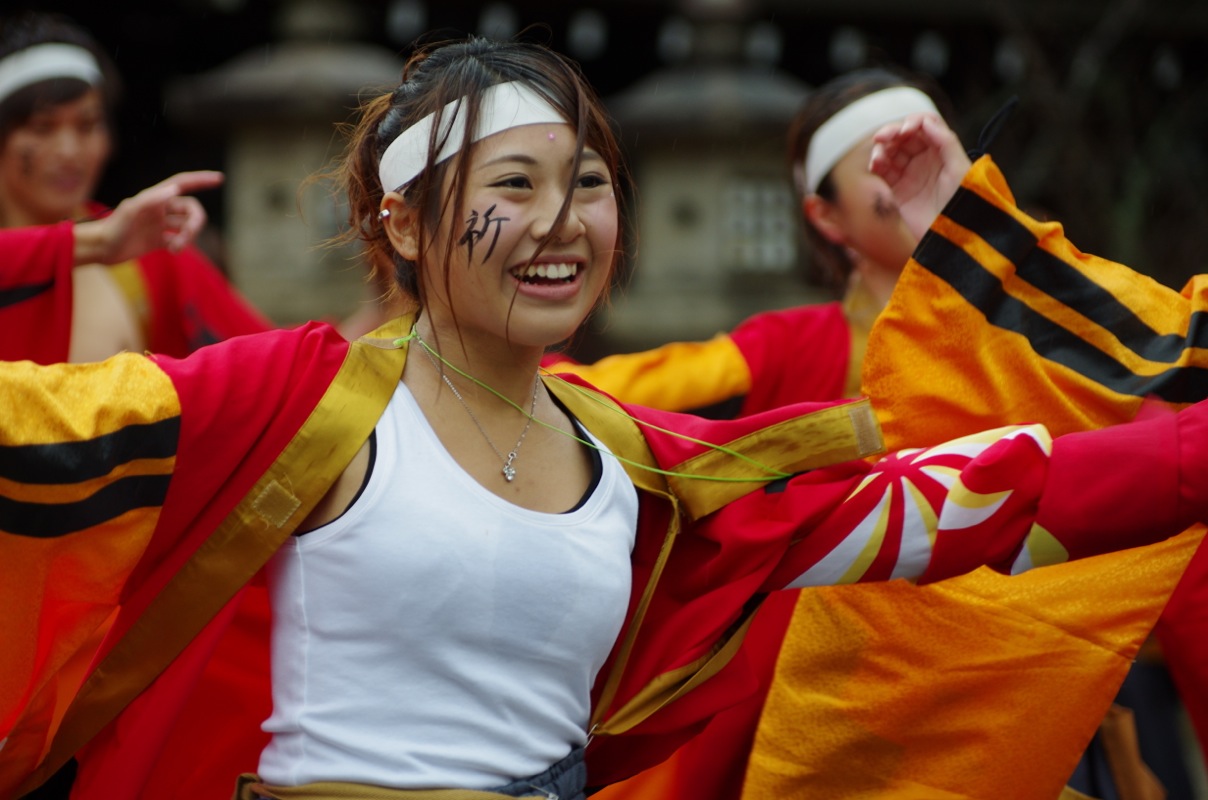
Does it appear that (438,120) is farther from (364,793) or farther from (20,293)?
(20,293)

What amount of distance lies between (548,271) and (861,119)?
1.74 meters

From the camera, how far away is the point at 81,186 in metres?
3.85

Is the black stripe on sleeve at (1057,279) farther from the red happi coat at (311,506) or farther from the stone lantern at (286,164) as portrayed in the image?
the stone lantern at (286,164)

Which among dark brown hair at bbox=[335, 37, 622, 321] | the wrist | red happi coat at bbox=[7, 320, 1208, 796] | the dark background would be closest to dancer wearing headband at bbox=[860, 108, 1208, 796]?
red happi coat at bbox=[7, 320, 1208, 796]

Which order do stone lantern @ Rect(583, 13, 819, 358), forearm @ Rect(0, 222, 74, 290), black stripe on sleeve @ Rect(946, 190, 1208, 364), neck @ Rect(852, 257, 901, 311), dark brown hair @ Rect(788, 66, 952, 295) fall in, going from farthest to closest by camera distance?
stone lantern @ Rect(583, 13, 819, 358) → dark brown hair @ Rect(788, 66, 952, 295) → neck @ Rect(852, 257, 901, 311) → forearm @ Rect(0, 222, 74, 290) → black stripe on sleeve @ Rect(946, 190, 1208, 364)

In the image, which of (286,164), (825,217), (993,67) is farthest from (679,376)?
Answer: (993,67)

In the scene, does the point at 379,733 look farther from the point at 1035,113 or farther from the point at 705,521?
the point at 1035,113

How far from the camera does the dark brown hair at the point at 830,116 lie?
3.76m

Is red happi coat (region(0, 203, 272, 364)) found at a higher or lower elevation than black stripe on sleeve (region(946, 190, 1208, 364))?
lower

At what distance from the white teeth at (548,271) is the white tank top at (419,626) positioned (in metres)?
0.24

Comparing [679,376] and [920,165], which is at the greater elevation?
[920,165]

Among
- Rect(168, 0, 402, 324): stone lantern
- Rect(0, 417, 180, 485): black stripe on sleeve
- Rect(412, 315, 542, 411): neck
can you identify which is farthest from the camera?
Rect(168, 0, 402, 324): stone lantern

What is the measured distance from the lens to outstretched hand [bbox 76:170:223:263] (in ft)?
9.91

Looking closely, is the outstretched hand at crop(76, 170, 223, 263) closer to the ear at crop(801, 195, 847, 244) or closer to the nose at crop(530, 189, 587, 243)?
the nose at crop(530, 189, 587, 243)
